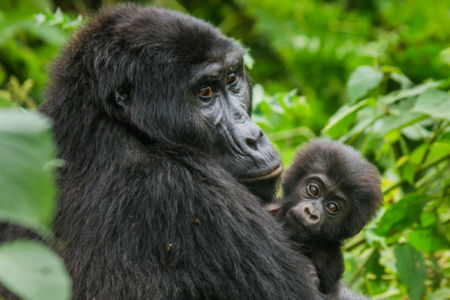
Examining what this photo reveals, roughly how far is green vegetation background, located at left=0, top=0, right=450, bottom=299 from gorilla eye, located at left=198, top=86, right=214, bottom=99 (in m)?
0.79

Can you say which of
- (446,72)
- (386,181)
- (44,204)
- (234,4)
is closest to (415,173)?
(386,181)

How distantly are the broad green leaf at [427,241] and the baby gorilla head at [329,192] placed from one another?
0.43 meters

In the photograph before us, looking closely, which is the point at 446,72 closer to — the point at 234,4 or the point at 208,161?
the point at 234,4

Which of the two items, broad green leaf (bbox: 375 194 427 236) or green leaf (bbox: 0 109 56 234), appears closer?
green leaf (bbox: 0 109 56 234)

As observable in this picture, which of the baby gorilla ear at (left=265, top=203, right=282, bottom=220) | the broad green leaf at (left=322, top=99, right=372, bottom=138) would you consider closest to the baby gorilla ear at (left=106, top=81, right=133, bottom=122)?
the baby gorilla ear at (left=265, top=203, right=282, bottom=220)

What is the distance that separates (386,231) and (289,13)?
14.2 ft

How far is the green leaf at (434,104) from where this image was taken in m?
3.06

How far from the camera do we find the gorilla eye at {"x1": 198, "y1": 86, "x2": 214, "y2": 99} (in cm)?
258

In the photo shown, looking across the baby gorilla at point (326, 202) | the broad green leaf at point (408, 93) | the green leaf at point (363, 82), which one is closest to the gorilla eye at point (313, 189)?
the baby gorilla at point (326, 202)

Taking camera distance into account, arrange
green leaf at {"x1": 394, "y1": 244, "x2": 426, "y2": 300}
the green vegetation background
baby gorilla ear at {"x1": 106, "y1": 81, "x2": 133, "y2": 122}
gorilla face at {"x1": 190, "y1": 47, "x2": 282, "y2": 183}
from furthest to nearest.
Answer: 1. green leaf at {"x1": 394, "y1": 244, "x2": 426, "y2": 300}
2. gorilla face at {"x1": 190, "y1": 47, "x2": 282, "y2": 183}
3. baby gorilla ear at {"x1": 106, "y1": 81, "x2": 133, "y2": 122}
4. the green vegetation background

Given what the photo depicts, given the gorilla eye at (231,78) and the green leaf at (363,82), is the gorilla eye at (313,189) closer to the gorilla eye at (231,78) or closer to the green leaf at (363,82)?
the gorilla eye at (231,78)

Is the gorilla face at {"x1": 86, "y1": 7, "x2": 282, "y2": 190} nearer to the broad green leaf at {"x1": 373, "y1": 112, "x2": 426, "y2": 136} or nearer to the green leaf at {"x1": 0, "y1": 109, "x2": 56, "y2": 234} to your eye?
the broad green leaf at {"x1": 373, "y1": 112, "x2": 426, "y2": 136}

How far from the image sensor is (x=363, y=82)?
11.4 ft

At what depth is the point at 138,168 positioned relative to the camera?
2.19 metres
